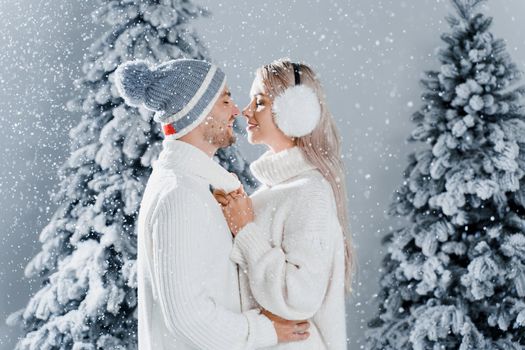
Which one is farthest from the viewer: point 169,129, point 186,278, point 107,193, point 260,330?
point 107,193

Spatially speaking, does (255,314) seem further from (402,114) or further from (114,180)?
(402,114)

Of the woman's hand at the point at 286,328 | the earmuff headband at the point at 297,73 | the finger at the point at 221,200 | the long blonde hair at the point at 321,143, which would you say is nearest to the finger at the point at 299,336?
the woman's hand at the point at 286,328

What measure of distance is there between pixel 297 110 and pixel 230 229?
485mm

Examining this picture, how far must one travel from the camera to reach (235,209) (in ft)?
8.95

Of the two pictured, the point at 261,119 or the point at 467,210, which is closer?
the point at 261,119

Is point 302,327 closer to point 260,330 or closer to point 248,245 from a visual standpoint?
point 260,330

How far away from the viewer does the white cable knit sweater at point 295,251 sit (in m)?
2.62

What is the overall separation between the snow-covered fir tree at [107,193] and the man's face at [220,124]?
2.62 metres

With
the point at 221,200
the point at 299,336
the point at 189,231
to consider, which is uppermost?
the point at 221,200

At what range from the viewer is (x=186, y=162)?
265 cm

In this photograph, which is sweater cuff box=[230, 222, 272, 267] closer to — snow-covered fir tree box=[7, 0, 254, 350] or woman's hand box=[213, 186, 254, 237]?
woman's hand box=[213, 186, 254, 237]

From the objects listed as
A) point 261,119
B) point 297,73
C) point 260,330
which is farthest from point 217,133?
point 260,330

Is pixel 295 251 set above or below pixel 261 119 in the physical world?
below

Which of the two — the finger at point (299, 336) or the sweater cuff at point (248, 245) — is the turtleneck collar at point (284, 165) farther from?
the finger at point (299, 336)
